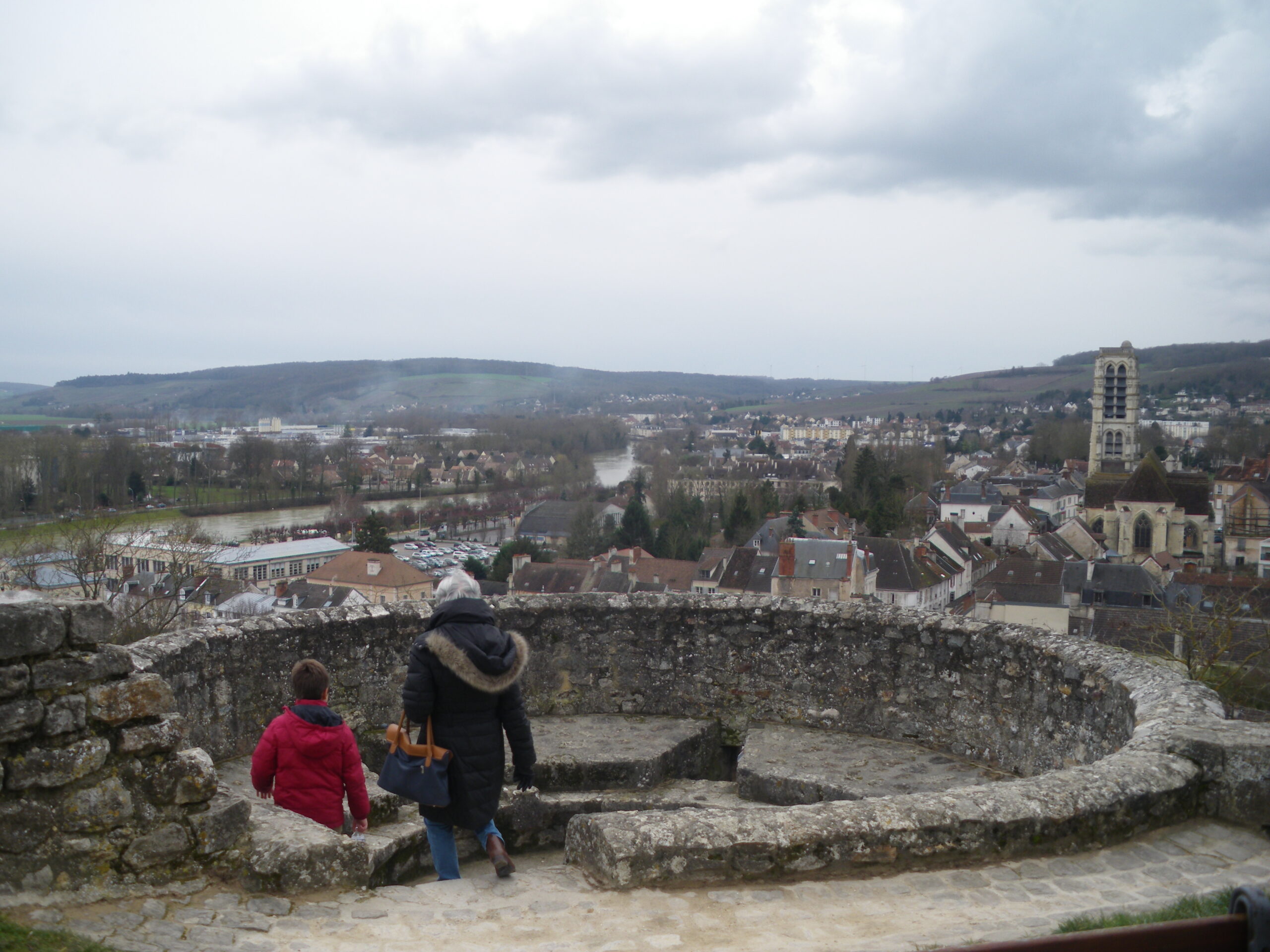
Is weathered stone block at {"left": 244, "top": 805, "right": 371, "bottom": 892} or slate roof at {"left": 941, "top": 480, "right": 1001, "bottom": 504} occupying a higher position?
weathered stone block at {"left": 244, "top": 805, "right": 371, "bottom": 892}

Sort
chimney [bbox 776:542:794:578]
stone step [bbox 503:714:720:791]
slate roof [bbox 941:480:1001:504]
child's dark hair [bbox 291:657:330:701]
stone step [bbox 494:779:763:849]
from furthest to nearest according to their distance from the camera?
1. slate roof [bbox 941:480:1001:504]
2. chimney [bbox 776:542:794:578]
3. stone step [bbox 503:714:720:791]
4. stone step [bbox 494:779:763:849]
5. child's dark hair [bbox 291:657:330:701]

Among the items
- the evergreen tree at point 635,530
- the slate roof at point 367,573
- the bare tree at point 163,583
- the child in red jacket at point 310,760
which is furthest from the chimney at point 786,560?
the child in red jacket at point 310,760

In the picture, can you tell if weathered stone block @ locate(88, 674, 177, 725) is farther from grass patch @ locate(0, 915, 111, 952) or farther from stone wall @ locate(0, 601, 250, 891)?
grass patch @ locate(0, 915, 111, 952)

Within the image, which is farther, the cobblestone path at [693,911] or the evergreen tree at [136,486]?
the evergreen tree at [136,486]

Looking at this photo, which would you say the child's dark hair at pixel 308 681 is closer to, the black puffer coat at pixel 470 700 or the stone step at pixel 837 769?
the black puffer coat at pixel 470 700

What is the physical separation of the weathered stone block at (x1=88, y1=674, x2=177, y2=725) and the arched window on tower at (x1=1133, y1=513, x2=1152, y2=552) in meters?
73.6

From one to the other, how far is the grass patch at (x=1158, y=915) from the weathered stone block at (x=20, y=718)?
11.6ft

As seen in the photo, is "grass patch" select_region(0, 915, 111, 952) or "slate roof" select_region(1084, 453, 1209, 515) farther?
"slate roof" select_region(1084, 453, 1209, 515)

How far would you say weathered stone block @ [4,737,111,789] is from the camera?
10.9 ft

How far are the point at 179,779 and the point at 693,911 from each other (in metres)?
1.99

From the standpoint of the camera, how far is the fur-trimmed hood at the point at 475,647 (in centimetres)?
420

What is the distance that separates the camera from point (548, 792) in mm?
6215

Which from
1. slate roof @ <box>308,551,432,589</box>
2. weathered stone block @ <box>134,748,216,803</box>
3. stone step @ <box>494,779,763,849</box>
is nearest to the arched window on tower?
slate roof @ <box>308,551,432,589</box>

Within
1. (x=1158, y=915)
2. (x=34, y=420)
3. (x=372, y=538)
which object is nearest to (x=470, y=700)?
(x=1158, y=915)
